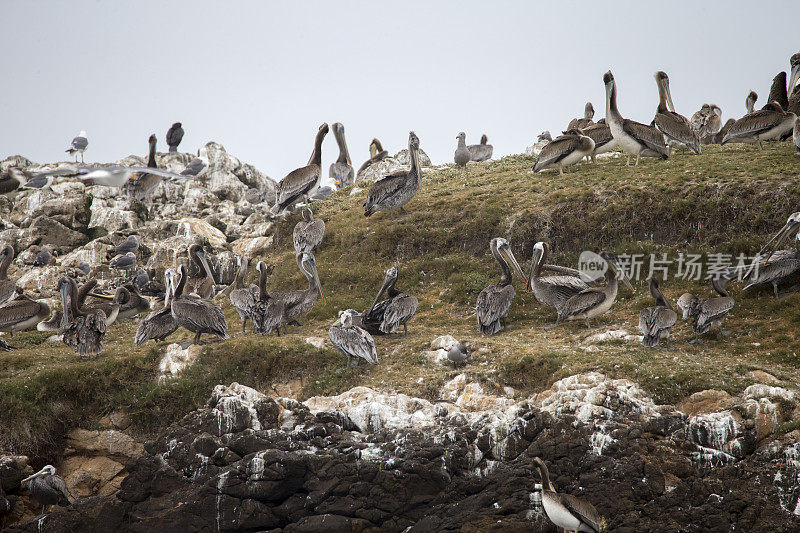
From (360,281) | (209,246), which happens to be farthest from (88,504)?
(209,246)

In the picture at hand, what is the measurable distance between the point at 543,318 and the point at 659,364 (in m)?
3.96

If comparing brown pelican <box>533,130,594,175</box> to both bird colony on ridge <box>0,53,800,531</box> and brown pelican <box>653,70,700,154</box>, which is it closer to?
bird colony on ridge <box>0,53,800,531</box>

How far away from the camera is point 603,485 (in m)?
9.22

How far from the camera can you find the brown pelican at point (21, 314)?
15.4 m

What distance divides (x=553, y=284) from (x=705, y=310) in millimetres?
3054

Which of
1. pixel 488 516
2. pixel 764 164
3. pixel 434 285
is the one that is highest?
pixel 764 164

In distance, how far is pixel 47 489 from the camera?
10859mm

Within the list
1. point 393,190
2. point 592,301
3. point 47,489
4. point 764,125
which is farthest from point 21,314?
point 764,125

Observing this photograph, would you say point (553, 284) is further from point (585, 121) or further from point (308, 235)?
point (585, 121)

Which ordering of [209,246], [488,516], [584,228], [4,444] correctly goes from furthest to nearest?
1. [209,246]
2. [584,228]
3. [4,444]
4. [488,516]

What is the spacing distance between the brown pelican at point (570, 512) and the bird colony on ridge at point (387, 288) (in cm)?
2

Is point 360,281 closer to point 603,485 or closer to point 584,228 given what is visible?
point 584,228

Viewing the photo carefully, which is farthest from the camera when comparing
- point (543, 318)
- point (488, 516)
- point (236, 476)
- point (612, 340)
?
point (543, 318)

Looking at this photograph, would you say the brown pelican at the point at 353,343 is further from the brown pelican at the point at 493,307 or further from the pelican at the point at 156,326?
the pelican at the point at 156,326
